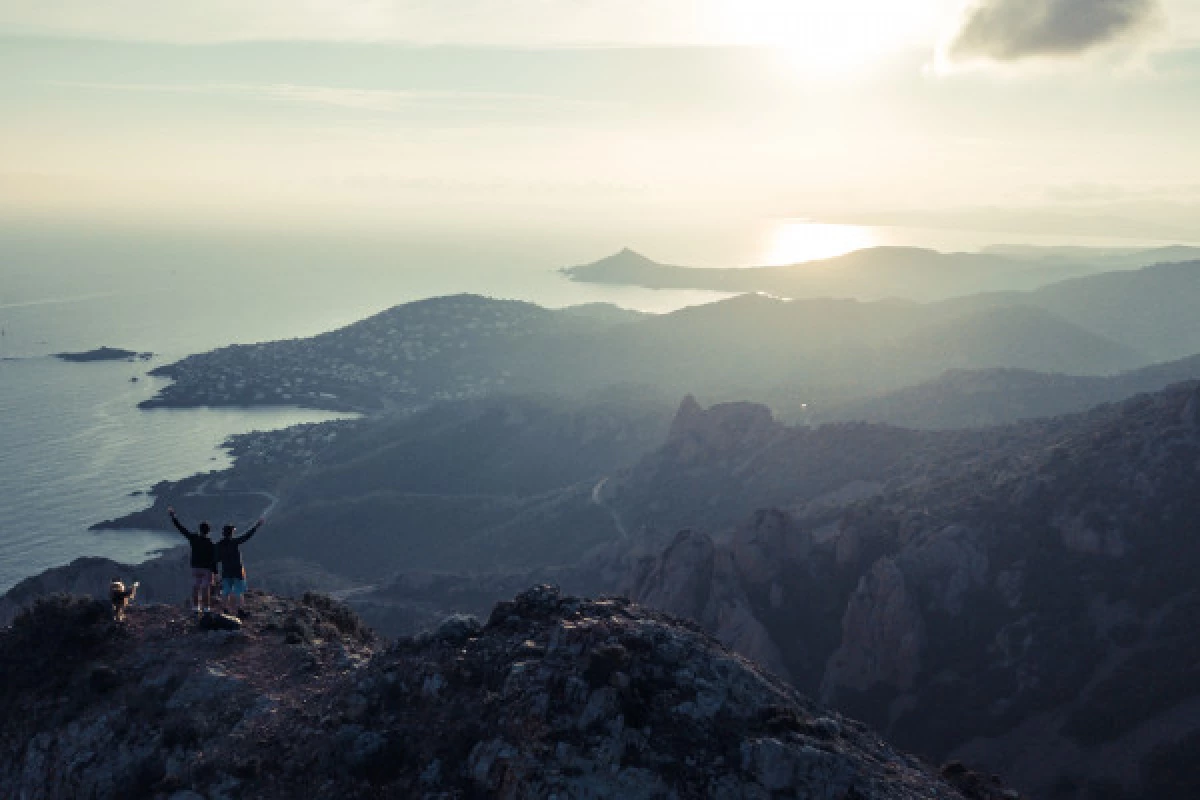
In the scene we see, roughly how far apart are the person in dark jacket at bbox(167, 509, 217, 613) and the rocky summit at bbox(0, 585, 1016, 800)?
91cm

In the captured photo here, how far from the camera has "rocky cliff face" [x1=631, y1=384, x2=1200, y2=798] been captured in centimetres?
4306

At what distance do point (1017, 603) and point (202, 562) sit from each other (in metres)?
44.9

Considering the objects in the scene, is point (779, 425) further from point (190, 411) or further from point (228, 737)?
point (190, 411)

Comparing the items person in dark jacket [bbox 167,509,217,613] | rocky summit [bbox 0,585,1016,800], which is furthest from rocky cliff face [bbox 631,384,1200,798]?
person in dark jacket [bbox 167,509,217,613]

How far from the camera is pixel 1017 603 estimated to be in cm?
5331

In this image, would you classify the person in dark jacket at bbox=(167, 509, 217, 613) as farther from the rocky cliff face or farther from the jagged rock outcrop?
the jagged rock outcrop

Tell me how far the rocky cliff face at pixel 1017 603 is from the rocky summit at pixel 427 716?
24157mm

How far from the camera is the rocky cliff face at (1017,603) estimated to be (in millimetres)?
43062

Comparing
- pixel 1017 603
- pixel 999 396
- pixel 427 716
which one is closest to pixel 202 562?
pixel 427 716

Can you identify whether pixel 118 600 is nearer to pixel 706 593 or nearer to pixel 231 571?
pixel 231 571

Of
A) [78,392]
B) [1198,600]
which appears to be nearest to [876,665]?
[1198,600]

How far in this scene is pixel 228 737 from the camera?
19.3m

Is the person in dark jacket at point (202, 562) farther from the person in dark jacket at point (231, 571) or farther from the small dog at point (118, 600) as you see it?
the small dog at point (118, 600)

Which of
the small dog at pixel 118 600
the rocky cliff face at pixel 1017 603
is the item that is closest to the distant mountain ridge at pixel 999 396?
the rocky cliff face at pixel 1017 603
